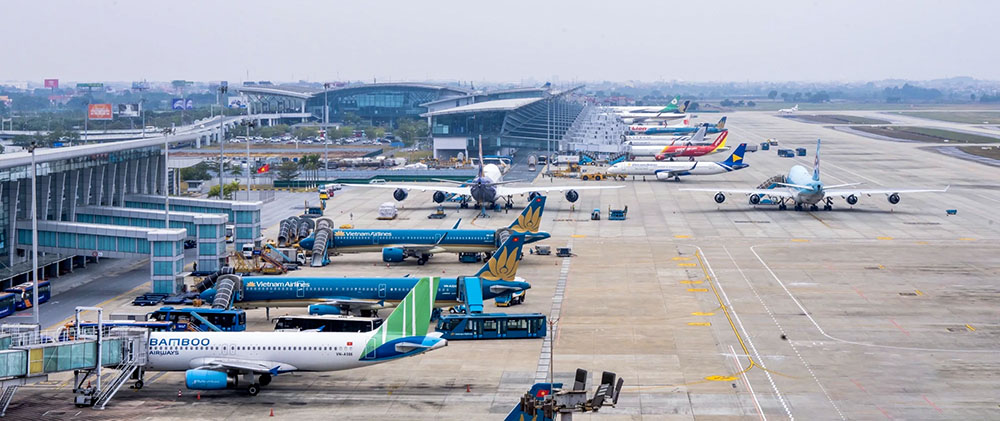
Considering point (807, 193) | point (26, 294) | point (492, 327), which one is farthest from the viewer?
point (807, 193)

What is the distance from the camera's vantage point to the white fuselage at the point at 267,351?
47.9m

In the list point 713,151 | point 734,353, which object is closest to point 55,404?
point 734,353

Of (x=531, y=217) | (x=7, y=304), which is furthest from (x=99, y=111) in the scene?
(x=7, y=304)

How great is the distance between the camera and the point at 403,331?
47.9m

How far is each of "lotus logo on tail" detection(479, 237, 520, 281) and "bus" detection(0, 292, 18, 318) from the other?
2897cm

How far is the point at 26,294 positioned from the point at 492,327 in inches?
1231

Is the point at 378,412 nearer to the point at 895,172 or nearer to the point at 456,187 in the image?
the point at 456,187

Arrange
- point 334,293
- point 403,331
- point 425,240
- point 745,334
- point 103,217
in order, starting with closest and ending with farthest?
1. point 403,331
2. point 745,334
3. point 334,293
4. point 103,217
5. point 425,240

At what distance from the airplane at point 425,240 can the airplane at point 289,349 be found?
35.3 metres

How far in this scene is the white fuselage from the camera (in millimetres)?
47906

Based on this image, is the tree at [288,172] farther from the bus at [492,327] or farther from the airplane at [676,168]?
the bus at [492,327]

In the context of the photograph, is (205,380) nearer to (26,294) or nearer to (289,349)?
(289,349)

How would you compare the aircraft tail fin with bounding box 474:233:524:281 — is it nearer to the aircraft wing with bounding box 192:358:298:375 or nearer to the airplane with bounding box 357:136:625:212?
the aircraft wing with bounding box 192:358:298:375

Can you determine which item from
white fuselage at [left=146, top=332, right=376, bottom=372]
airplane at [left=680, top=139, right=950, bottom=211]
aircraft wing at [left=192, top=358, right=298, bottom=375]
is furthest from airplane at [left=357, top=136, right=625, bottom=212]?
aircraft wing at [left=192, top=358, right=298, bottom=375]
